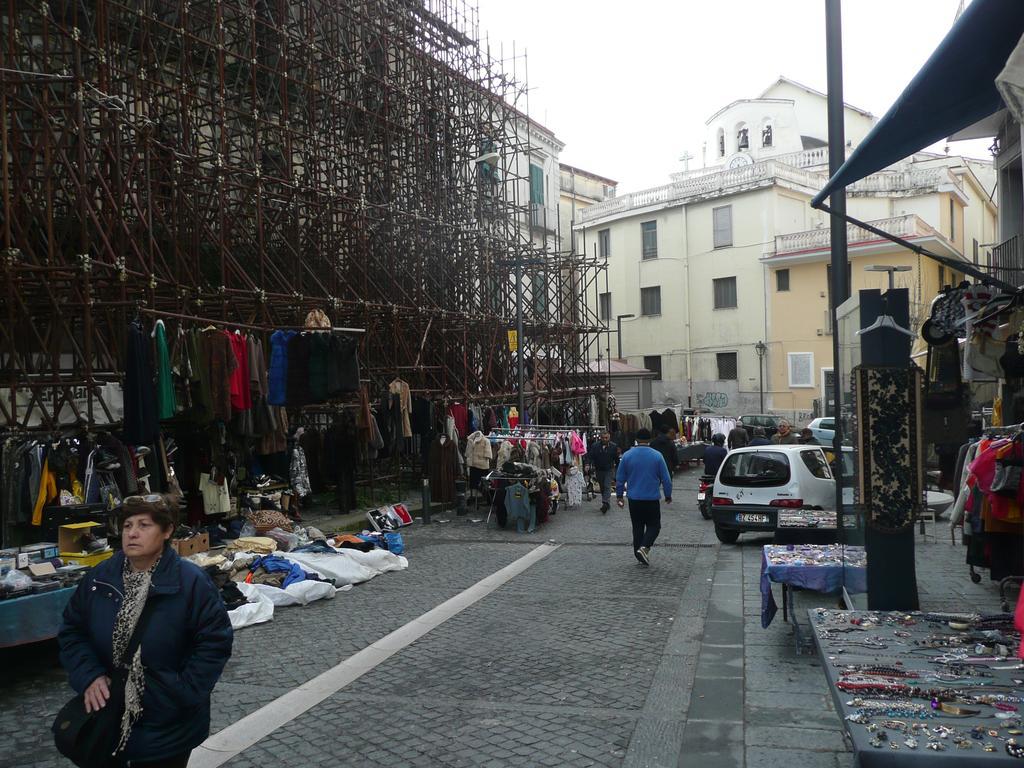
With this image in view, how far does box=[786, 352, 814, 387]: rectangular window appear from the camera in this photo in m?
40.8

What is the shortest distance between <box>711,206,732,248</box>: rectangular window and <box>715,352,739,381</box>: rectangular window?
5.32 metres

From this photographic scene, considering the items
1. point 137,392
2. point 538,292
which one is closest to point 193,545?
point 137,392

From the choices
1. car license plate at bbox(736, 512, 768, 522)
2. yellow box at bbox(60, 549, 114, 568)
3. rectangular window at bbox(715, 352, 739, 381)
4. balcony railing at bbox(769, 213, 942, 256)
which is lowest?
car license plate at bbox(736, 512, 768, 522)

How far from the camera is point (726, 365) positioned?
43.8 meters

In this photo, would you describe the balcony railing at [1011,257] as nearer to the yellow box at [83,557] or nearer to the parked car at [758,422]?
the yellow box at [83,557]

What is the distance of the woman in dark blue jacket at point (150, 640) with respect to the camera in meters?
3.54

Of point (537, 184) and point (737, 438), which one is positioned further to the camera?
point (537, 184)

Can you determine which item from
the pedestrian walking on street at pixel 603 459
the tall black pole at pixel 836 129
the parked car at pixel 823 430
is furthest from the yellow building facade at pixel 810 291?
the tall black pole at pixel 836 129

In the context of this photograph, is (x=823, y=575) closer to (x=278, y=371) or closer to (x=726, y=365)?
(x=278, y=371)

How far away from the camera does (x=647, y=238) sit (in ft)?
153

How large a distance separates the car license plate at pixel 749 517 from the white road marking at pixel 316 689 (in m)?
4.65

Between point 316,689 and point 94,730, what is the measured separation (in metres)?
3.81

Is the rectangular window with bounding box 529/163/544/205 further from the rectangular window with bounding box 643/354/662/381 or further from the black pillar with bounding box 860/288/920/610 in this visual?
the black pillar with bounding box 860/288/920/610

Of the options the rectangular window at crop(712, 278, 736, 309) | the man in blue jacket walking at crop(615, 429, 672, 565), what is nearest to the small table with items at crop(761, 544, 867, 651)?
the man in blue jacket walking at crop(615, 429, 672, 565)
